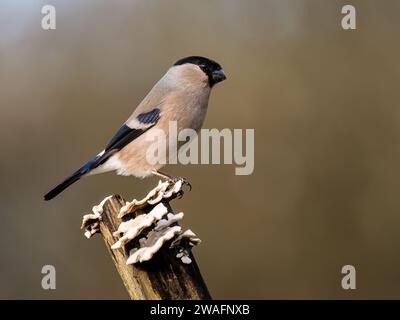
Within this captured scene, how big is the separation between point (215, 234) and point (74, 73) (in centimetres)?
201

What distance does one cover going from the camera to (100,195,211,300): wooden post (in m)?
1.99

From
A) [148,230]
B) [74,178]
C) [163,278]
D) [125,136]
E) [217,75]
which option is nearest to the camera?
[163,278]

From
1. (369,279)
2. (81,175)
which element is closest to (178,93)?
(81,175)

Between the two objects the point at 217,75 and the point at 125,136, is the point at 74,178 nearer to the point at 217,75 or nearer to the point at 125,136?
the point at 125,136

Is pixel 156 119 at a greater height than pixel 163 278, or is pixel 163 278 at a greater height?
pixel 156 119

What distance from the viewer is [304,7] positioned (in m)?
5.64

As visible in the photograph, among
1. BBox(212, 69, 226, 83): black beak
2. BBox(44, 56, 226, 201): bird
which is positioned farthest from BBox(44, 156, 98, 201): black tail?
BBox(212, 69, 226, 83): black beak

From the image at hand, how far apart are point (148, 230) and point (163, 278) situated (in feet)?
0.76

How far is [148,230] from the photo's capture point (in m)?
2.20

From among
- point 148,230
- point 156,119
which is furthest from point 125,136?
point 148,230

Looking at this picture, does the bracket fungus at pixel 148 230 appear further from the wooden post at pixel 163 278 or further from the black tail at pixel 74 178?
the black tail at pixel 74 178

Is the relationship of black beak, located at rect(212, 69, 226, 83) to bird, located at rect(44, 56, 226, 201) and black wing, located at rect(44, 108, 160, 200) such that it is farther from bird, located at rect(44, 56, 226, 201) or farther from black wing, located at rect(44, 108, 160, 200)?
black wing, located at rect(44, 108, 160, 200)

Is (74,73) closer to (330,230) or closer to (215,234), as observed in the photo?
(215,234)

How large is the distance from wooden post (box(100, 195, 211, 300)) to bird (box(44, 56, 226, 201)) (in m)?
1.42
